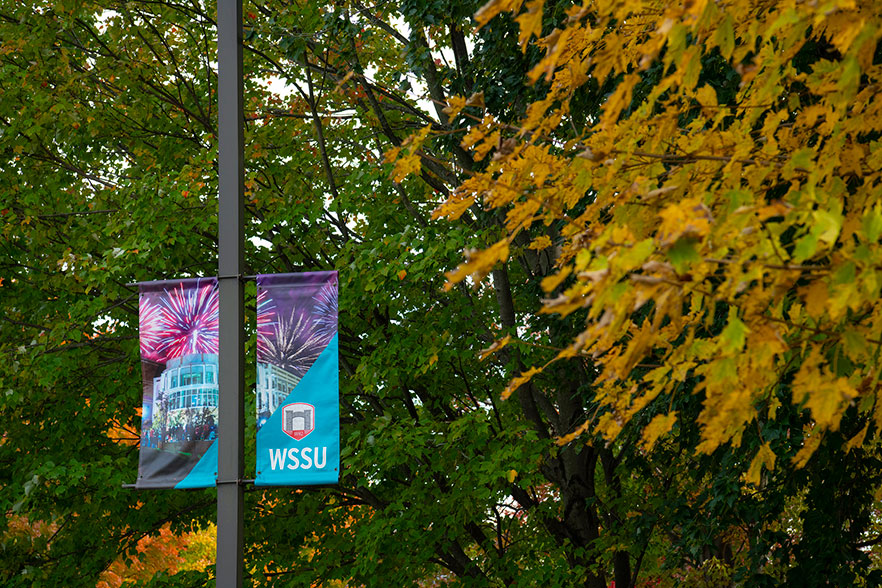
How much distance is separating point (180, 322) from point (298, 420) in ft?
3.35

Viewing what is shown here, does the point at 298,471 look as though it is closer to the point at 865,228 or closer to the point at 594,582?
the point at 865,228

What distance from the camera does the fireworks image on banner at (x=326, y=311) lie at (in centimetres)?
587

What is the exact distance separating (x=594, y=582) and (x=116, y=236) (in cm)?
668

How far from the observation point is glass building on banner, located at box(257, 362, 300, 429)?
583 cm

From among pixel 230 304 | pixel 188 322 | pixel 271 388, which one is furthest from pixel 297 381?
pixel 188 322

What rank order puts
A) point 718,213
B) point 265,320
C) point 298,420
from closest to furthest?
point 718,213 → point 298,420 → point 265,320

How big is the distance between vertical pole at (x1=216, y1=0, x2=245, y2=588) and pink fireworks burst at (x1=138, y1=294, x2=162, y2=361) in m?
0.40

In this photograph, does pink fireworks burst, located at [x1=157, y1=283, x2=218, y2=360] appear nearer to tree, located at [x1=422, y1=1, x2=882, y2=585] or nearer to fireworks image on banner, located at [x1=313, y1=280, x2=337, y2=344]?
fireworks image on banner, located at [x1=313, y1=280, x2=337, y2=344]

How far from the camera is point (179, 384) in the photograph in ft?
19.9

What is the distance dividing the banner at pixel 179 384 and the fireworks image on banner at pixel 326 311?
0.69m

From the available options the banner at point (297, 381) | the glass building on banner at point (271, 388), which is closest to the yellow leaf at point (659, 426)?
the banner at point (297, 381)

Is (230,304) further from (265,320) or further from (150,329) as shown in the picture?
(150,329)

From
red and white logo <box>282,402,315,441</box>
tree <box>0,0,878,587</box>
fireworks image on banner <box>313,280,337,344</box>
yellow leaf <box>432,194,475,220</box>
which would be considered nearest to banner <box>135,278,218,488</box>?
red and white logo <box>282,402,315,441</box>

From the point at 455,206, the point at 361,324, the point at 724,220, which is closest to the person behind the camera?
the point at 724,220
